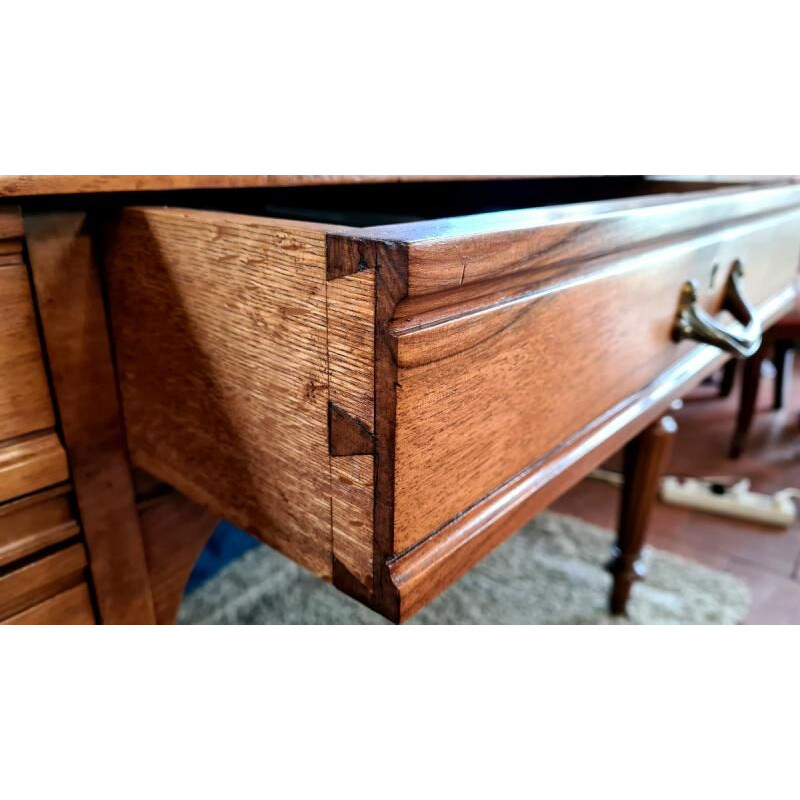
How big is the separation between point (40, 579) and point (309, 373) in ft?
0.94

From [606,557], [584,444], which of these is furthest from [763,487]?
[584,444]

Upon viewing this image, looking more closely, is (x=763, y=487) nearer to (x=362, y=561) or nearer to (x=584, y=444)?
(x=584, y=444)

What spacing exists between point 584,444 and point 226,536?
0.67 metres

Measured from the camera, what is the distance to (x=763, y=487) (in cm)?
139

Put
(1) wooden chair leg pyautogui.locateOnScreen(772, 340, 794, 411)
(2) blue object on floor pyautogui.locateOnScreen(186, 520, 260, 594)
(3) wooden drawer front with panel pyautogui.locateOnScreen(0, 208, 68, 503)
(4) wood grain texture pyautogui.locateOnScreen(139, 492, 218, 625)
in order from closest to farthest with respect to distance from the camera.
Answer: (3) wooden drawer front with panel pyautogui.locateOnScreen(0, 208, 68, 503) → (4) wood grain texture pyautogui.locateOnScreen(139, 492, 218, 625) → (2) blue object on floor pyautogui.locateOnScreen(186, 520, 260, 594) → (1) wooden chair leg pyautogui.locateOnScreen(772, 340, 794, 411)

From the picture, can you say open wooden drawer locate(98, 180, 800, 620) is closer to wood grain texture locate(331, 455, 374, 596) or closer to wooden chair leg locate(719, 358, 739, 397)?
wood grain texture locate(331, 455, 374, 596)

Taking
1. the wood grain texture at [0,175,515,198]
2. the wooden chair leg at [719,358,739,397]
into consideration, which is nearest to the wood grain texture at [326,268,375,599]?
the wood grain texture at [0,175,515,198]

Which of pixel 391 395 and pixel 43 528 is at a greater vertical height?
pixel 391 395

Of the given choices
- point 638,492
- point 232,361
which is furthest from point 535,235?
point 638,492

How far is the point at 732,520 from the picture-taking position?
1.28 metres

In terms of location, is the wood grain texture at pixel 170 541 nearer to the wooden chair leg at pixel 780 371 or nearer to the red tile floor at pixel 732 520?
the red tile floor at pixel 732 520

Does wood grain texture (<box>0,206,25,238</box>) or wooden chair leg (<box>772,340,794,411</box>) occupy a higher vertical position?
wood grain texture (<box>0,206,25,238</box>)

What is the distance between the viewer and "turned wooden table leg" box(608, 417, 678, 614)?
84 cm

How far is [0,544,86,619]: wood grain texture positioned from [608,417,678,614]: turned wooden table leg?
24.8 inches
